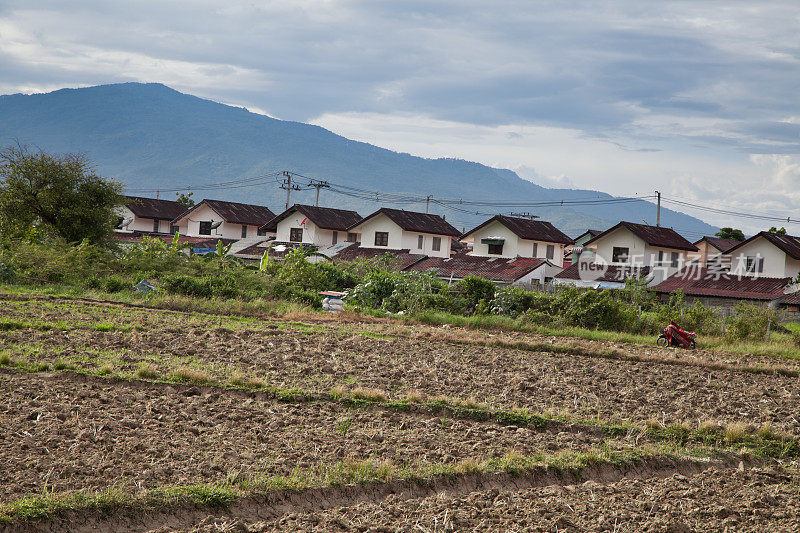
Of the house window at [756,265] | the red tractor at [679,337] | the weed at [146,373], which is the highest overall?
the house window at [756,265]

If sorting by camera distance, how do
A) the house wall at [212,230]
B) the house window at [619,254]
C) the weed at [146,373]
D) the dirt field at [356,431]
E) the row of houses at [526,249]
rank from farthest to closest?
1. the house wall at [212,230]
2. the house window at [619,254]
3. the row of houses at [526,249]
4. the weed at [146,373]
5. the dirt field at [356,431]

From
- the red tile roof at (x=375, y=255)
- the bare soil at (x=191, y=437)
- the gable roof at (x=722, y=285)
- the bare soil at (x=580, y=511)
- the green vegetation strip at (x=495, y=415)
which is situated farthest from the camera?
the red tile roof at (x=375, y=255)

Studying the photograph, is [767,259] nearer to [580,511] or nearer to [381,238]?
[381,238]

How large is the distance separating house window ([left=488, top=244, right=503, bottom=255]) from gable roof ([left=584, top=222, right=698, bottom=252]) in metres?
5.44

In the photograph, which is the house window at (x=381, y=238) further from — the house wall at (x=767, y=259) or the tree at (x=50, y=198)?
the house wall at (x=767, y=259)

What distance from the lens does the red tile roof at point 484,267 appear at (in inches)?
1531

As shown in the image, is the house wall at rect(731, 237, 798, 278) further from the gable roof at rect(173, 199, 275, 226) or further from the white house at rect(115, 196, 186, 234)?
the white house at rect(115, 196, 186, 234)

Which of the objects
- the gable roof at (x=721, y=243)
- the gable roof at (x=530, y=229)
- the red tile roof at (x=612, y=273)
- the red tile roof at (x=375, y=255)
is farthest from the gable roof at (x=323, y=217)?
the gable roof at (x=721, y=243)

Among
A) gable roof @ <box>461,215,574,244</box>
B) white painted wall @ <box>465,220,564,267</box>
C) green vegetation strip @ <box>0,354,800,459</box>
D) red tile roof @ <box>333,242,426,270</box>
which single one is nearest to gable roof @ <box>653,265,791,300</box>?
gable roof @ <box>461,215,574,244</box>

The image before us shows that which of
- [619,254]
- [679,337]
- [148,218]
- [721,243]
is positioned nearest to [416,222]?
[619,254]

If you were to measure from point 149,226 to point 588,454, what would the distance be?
61.7m

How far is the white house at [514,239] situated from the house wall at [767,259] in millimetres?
11133

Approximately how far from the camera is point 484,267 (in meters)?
41.3

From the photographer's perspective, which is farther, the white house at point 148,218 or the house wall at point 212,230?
the white house at point 148,218
